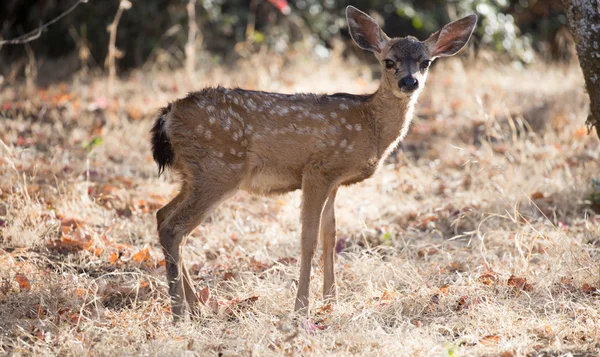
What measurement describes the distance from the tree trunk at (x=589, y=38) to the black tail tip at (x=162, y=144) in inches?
107

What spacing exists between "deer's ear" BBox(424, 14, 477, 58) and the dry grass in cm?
61

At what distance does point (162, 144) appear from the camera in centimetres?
511

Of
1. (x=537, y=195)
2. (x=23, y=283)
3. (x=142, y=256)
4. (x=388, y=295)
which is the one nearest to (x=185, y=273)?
(x=142, y=256)

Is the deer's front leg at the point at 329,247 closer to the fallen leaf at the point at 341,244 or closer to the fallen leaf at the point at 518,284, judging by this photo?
the fallen leaf at the point at 341,244

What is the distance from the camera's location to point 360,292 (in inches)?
208

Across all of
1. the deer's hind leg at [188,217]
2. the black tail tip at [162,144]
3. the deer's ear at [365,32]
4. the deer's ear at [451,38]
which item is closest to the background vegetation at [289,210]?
the deer's hind leg at [188,217]

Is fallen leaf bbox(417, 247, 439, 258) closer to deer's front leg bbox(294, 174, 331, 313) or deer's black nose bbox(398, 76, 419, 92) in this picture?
deer's front leg bbox(294, 174, 331, 313)

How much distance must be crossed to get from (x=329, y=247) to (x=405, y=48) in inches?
57.9

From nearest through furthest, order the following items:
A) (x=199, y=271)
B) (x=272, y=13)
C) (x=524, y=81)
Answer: (x=199, y=271) < (x=524, y=81) < (x=272, y=13)

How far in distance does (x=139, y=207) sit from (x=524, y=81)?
613 cm

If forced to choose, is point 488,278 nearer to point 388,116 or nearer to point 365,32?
point 388,116

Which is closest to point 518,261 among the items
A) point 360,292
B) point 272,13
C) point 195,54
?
point 360,292

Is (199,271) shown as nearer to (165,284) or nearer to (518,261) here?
(165,284)

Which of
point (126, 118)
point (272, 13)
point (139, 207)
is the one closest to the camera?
point (139, 207)
